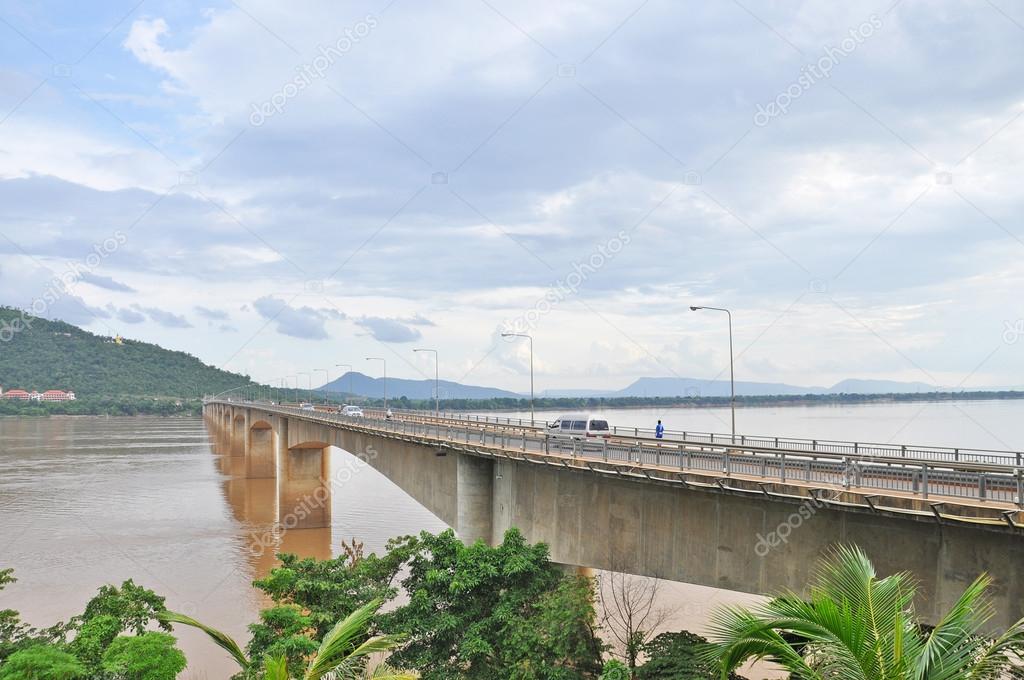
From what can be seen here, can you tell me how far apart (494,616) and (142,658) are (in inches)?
343

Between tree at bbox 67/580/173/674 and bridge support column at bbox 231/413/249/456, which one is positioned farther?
bridge support column at bbox 231/413/249/456

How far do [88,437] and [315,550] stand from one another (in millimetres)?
106455

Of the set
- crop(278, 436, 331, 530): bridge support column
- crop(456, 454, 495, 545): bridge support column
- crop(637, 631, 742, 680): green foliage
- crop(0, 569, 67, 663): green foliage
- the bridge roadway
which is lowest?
crop(278, 436, 331, 530): bridge support column

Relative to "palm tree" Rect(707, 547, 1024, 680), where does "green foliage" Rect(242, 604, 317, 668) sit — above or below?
below

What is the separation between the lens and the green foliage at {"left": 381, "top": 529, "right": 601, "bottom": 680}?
20.0 m

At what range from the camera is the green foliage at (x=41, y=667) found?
56.0 ft

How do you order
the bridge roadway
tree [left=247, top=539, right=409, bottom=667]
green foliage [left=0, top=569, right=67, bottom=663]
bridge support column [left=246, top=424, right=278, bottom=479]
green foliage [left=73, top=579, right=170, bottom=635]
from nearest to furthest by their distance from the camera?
the bridge roadway, green foliage [left=0, top=569, right=67, bottom=663], tree [left=247, top=539, right=409, bottom=667], green foliage [left=73, top=579, right=170, bottom=635], bridge support column [left=246, top=424, right=278, bottom=479]

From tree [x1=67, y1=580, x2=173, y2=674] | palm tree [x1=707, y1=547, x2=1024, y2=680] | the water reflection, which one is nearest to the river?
the water reflection

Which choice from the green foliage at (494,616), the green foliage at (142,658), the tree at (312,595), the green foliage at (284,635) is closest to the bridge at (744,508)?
the green foliage at (494,616)

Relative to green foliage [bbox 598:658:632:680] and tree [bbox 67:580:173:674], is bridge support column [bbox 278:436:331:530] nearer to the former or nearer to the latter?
tree [bbox 67:580:173:674]

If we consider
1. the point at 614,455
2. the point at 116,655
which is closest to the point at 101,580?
the point at 116,655

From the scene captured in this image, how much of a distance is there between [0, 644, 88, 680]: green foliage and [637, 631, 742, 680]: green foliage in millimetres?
12698

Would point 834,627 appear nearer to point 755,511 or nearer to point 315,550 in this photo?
point 755,511

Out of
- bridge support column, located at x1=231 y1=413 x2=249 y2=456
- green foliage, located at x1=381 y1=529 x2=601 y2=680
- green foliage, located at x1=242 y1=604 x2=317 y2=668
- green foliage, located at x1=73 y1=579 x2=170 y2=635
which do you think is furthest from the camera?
bridge support column, located at x1=231 y1=413 x2=249 y2=456
